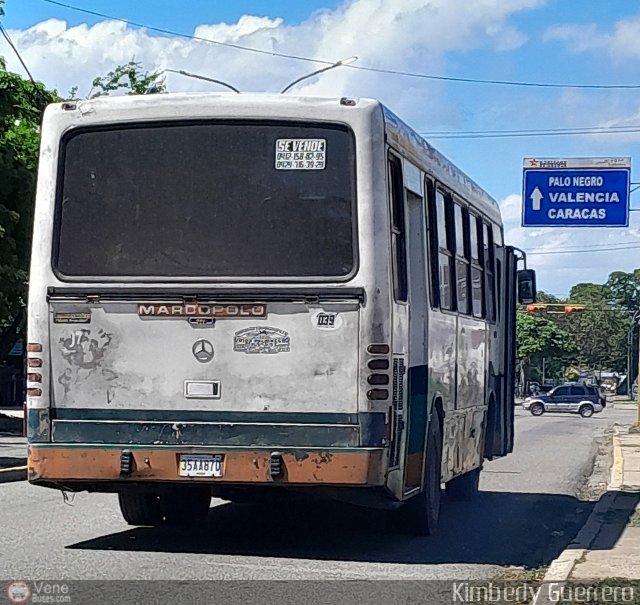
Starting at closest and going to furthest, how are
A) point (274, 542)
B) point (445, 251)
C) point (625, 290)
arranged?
point (274, 542)
point (445, 251)
point (625, 290)

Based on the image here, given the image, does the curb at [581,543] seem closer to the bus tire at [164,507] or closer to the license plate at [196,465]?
the license plate at [196,465]

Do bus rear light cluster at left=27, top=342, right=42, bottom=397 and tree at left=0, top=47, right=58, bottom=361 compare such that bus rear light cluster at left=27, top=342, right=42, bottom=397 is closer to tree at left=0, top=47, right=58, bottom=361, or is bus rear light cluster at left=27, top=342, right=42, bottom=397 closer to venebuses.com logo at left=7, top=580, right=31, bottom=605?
venebuses.com logo at left=7, top=580, right=31, bottom=605

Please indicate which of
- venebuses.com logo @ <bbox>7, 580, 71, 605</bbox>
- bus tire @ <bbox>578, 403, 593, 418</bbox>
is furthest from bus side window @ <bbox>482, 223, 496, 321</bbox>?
bus tire @ <bbox>578, 403, 593, 418</bbox>

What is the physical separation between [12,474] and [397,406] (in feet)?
27.8

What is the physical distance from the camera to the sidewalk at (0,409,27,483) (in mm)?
16359

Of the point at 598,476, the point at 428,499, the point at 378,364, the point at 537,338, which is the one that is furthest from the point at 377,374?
the point at 537,338

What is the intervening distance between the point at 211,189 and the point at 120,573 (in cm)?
283

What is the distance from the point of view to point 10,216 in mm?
27453

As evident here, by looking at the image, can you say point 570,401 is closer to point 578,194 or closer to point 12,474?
point 578,194

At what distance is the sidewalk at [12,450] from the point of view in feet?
53.7

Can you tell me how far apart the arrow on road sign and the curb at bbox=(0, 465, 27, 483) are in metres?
14.9

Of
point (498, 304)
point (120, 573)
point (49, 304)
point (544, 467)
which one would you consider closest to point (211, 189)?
point (49, 304)

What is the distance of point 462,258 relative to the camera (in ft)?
40.7

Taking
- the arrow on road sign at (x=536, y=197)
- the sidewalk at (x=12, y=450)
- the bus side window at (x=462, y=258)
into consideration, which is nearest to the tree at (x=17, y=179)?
the sidewalk at (x=12, y=450)
